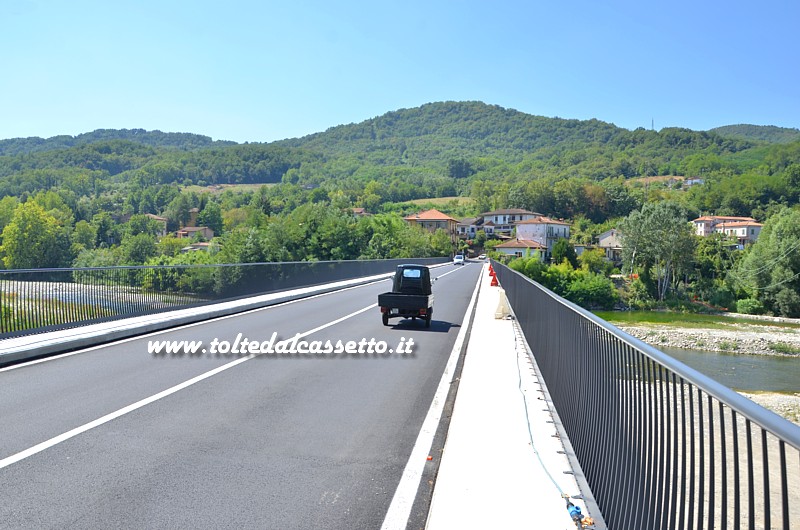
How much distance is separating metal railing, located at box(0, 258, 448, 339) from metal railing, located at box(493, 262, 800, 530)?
11.0m

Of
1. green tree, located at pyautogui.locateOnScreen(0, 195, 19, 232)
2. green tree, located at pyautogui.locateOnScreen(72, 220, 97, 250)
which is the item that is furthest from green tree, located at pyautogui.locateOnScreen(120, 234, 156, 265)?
green tree, located at pyautogui.locateOnScreen(0, 195, 19, 232)

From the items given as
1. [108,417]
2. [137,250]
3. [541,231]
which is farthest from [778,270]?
[137,250]

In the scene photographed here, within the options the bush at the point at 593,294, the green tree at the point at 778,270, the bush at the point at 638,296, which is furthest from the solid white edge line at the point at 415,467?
the bush at the point at 638,296

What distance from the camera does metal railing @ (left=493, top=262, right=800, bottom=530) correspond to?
2.60m

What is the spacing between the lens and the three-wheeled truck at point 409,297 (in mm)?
17328

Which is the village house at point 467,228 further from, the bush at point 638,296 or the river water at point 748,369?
the river water at point 748,369

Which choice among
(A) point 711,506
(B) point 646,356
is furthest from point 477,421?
(A) point 711,506

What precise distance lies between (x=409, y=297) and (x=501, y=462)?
37.5 ft

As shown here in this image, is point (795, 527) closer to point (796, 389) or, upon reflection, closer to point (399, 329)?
point (399, 329)

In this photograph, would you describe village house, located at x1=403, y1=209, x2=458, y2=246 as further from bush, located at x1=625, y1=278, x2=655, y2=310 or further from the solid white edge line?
the solid white edge line

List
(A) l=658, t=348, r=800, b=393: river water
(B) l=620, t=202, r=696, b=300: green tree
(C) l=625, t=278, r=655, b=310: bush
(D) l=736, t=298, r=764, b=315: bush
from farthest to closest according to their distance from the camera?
(B) l=620, t=202, r=696, b=300: green tree, (C) l=625, t=278, r=655, b=310: bush, (D) l=736, t=298, r=764, b=315: bush, (A) l=658, t=348, r=800, b=393: river water

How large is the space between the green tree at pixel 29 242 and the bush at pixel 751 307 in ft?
347

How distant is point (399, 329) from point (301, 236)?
5981cm

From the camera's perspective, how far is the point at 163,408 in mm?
8320
